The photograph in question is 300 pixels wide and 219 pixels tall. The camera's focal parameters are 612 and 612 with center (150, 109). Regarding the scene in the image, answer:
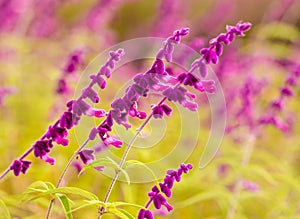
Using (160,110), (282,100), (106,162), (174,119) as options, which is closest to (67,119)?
(106,162)

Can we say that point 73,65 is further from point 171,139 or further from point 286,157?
point 286,157

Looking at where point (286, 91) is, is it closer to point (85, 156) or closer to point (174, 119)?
point (85, 156)

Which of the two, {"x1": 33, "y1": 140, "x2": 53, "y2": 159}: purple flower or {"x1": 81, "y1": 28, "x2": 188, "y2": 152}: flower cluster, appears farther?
{"x1": 33, "y1": 140, "x2": 53, "y2": 159}: purple flower

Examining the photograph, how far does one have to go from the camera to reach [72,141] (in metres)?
5.30

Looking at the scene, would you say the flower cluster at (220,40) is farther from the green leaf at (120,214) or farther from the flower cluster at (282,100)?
the flower cluster at (282,100)

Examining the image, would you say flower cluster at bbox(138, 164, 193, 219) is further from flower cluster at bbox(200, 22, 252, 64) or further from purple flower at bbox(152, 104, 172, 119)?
flower cluster at bbox(200, 22, 252, 64)

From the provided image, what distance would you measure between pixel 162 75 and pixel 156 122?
3299 millimetres

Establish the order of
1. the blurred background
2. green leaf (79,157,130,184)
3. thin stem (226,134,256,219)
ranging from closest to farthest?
green leaf (79,157,130,184) → thin stem (226,134,256,219) → the blurred background

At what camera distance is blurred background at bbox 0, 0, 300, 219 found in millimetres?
3850

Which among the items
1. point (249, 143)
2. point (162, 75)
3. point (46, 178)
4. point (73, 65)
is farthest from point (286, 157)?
point (162, 75)

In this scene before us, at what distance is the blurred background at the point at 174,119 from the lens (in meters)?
3.85

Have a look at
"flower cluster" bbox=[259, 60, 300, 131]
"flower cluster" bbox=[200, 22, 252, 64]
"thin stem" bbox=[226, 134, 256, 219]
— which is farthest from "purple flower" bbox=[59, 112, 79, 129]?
"flower cluster" bbox=[259, 60, 300, 131]

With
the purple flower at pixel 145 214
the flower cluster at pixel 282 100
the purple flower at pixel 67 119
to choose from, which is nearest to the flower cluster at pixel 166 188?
the purple flower at pixel 145 214

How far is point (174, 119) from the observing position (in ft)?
20.5
